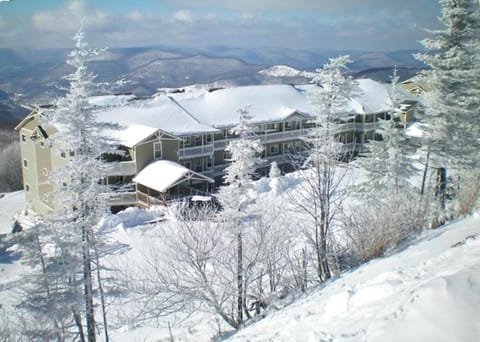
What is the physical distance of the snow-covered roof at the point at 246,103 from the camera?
132 feet

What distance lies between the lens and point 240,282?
14609 millimetres

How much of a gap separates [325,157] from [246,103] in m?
28.3

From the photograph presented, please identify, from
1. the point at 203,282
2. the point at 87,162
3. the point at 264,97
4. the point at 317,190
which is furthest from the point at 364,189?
the point at 264,97

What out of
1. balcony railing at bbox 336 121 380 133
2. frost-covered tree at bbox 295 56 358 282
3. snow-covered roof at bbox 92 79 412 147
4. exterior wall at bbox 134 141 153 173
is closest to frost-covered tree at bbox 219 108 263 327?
frost-covered tree at bbox 295 56 358 282

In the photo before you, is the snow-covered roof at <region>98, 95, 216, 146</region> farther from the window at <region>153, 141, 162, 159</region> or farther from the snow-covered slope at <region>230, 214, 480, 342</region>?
the snow-covered slope at <region>230, 214, 480, 342</region>

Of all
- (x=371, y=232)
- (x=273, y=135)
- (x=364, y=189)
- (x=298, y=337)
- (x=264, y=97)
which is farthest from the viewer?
(x=264, y=97)

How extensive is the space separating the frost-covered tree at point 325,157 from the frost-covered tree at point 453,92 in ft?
14.2

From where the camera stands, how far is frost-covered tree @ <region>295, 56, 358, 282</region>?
1548 centimetres

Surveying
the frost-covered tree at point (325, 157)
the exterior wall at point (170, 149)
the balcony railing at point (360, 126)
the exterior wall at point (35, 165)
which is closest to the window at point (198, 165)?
the exterior wall at point (170, 149)

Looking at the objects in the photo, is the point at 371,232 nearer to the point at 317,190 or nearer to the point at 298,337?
the point at 317,190

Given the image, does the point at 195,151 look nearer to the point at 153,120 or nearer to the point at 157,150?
the point at 157,150

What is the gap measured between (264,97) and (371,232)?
112 feet

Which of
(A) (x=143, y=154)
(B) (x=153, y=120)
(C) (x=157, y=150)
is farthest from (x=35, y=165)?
(C) (x=157, y=150)

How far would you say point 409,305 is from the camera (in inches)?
234
